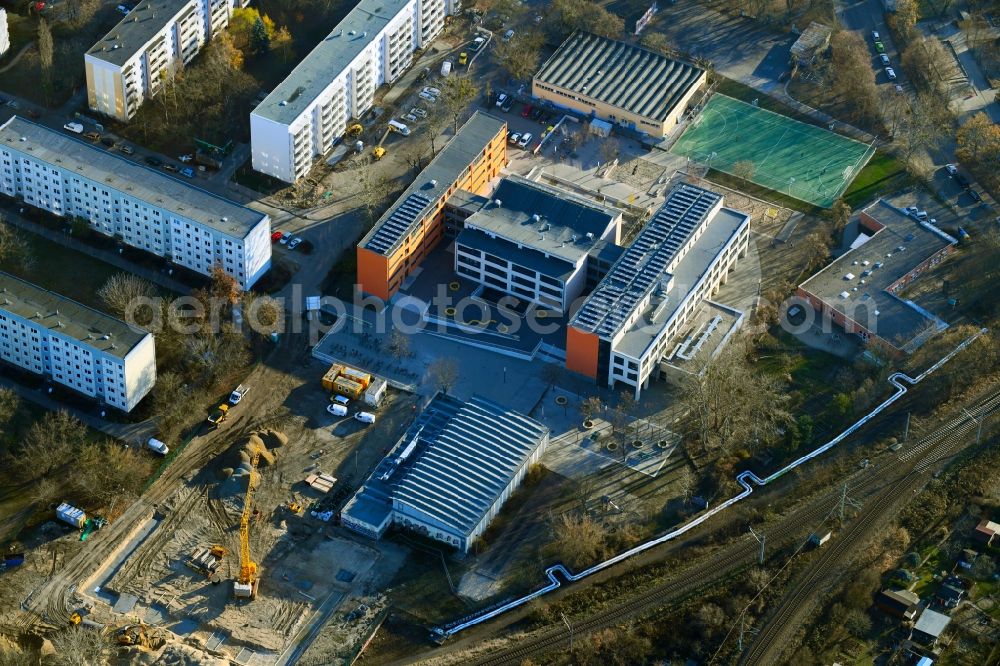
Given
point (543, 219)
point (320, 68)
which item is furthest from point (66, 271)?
point (543, 219)

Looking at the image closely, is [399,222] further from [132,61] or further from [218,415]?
[132,61]

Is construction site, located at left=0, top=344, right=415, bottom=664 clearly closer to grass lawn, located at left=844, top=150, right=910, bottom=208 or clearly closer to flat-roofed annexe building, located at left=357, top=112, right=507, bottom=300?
flat-roofed annexe building, located at left=357, top=112, right=507, bottom=300

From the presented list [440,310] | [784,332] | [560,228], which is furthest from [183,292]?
[784,332]

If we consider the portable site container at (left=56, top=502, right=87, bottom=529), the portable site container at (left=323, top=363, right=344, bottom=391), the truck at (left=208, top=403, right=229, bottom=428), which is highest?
the portable site container at (left=323, top=363, right=344, bottom=391)

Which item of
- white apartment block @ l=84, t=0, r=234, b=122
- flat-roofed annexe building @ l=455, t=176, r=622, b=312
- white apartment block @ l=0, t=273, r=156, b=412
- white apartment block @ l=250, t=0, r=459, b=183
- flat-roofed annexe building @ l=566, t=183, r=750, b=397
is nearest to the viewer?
white apartment block @ l=0, t=273, r=156, b=412

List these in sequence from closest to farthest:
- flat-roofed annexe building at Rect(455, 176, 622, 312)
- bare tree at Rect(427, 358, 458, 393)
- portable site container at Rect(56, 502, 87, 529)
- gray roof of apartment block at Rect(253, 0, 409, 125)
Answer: portable site container at Rect(56, 502, 87, 529) < bare tree at Rect(427, 358, 458, 393) < flat-roofed annexe building at Rect(455, 176, 622, 312) < gray roof of apartment block at Rect(253, 0, 409, 125)

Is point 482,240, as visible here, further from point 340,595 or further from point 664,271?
point 340,595

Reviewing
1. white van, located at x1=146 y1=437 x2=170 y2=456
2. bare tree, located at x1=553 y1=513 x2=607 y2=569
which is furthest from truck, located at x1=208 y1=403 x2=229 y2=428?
bare tree, located at x1=553 y1=513 x2=607 y2=569
